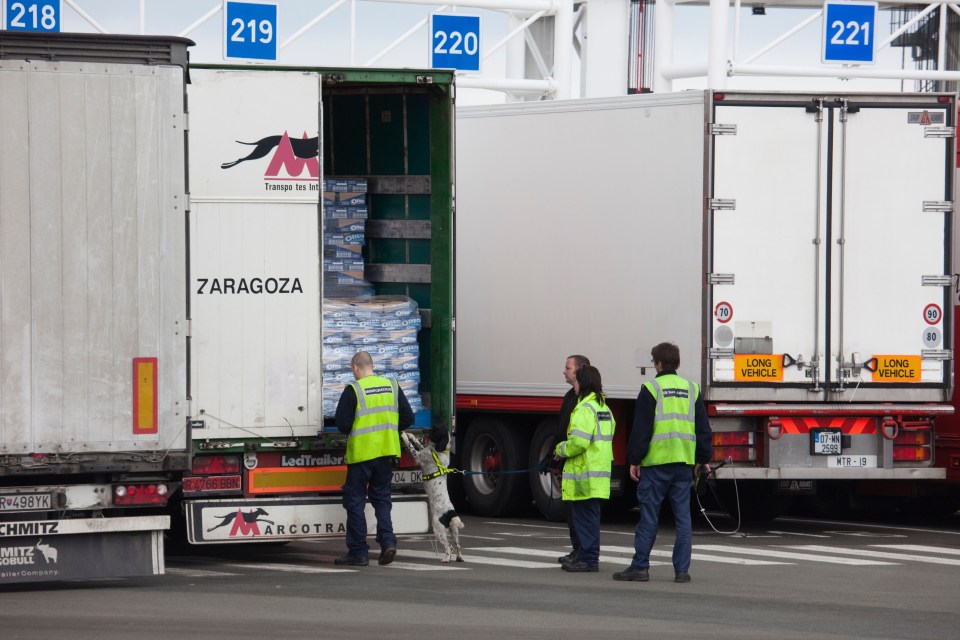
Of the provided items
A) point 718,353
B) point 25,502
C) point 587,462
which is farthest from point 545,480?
point 25,502

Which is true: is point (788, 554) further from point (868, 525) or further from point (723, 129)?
point (723, 129)

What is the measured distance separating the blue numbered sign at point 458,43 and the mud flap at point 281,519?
11632 mm

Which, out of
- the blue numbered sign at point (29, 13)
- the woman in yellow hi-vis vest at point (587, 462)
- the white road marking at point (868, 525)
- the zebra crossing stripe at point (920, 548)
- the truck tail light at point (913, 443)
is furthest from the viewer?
the blue numbered sign at point (29, 13)

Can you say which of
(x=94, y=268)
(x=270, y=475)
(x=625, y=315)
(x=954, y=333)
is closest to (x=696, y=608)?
(x=270, y=475)

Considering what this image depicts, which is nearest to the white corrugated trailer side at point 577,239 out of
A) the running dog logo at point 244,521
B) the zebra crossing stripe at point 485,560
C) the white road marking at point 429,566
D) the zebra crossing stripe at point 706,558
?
the zebra crossing stripe at point 706,558

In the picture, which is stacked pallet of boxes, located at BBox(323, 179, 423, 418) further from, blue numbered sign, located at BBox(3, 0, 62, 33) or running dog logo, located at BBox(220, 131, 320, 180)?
blue numbered sign, located at BBox(3, 0, 62, 33)

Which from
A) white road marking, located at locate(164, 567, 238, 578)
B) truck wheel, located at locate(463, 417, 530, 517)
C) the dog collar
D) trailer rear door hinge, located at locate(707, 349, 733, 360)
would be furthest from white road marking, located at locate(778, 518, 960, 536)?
white road marking, located at locate(164, 567, 238, 578)

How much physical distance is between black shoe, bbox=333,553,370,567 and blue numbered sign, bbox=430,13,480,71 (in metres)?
11.8

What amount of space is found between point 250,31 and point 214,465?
11.4 m

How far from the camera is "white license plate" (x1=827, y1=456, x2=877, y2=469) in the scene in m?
15.5

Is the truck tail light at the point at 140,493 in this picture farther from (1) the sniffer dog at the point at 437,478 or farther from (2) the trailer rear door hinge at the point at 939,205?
(2) the trailer rear door hinge at the point at 939,205

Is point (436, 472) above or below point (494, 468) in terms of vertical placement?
above

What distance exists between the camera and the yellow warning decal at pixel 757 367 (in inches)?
597

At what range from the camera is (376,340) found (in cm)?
1392
